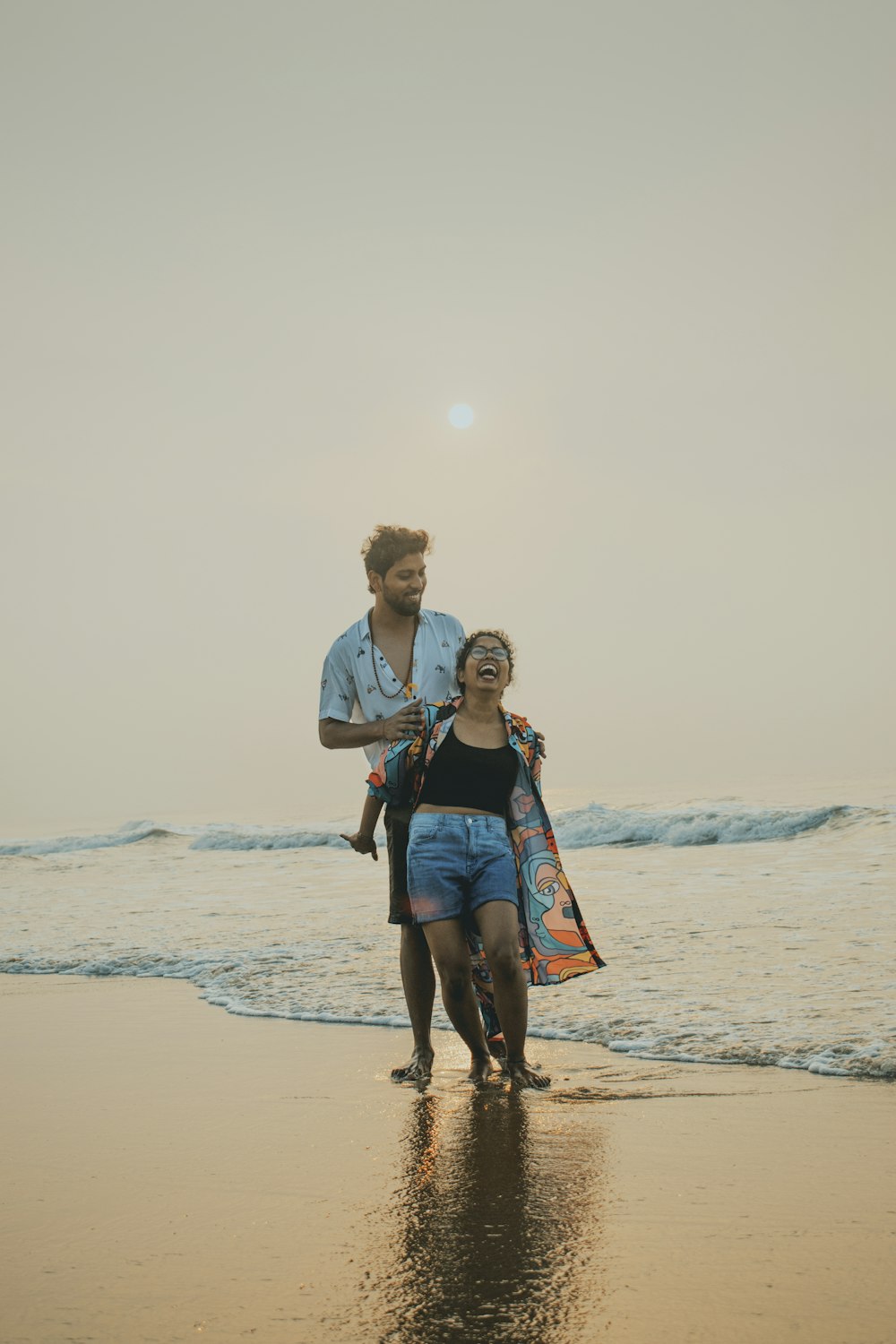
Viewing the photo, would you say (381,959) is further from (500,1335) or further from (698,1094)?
(500,1335)

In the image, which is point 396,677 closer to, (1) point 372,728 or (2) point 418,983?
(1) point 372,728

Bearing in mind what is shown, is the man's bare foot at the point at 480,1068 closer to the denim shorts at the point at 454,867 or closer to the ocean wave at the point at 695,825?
the denim shorts at the point at 454,867

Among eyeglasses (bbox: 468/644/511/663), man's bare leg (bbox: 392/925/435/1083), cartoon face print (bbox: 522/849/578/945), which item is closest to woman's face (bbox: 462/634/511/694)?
eyeglasses (bbox: 468/644/511/663)

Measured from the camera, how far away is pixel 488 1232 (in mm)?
2643

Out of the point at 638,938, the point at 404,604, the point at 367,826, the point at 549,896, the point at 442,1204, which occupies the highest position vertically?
the point at 404,604

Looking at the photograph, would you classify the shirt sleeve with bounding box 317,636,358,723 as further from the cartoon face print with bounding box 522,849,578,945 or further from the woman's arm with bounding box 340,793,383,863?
the cartoon face print with bounding box 522,849,578,945

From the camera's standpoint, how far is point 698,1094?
4.03 m

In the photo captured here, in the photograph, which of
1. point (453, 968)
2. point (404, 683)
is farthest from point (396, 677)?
point (453, 968)

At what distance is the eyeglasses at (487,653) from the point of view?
Result: 175 inches

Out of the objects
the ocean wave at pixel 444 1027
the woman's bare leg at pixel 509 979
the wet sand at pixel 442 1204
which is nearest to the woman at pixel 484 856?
the woman's bare leg at pixel 509 979

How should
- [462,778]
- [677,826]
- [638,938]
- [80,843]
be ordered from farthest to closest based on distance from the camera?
[80,843], [677,826], [638,938], [462,778]

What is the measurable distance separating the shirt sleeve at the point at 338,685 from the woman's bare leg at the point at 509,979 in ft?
3.35

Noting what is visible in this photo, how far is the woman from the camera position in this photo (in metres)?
4.20

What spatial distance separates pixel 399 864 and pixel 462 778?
0.51 m
